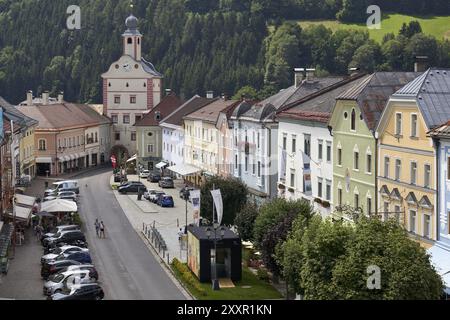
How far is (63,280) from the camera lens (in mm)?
46406

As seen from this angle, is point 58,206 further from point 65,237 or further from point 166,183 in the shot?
point 166,183

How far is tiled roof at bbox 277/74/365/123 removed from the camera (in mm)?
59594

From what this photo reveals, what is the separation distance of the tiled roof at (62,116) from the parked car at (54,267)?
215ft

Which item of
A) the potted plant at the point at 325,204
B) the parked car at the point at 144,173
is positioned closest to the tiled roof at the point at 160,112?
the parked car at the point at 144,173

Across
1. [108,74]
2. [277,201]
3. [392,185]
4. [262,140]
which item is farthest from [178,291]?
[108,74]

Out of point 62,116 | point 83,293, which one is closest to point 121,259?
point 83,293

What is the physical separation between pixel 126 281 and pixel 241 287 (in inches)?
229

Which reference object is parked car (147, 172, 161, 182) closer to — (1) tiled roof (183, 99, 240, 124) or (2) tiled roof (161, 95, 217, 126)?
(2) tiled roof (161, 95, 217, 126)

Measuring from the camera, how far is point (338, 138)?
55719 mm

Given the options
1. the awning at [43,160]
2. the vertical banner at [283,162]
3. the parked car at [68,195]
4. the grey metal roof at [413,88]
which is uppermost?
the grey metal roof at [413,88]

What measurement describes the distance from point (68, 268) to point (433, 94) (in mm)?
17942

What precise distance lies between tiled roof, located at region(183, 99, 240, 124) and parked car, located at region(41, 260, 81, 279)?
130ft

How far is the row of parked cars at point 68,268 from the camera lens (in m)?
44.4

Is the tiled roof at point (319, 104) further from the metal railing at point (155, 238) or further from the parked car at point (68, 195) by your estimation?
the parked car at point (68, 195)
